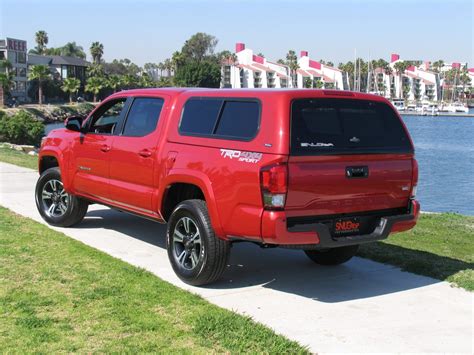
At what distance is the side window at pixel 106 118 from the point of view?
293 inches

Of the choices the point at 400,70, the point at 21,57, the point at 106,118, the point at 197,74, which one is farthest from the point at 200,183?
the point at 400,70

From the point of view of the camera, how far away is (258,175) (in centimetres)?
502

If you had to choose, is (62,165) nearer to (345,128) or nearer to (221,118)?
(221,118)

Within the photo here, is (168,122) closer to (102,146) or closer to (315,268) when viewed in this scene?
(102,146)

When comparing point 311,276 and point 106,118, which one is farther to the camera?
point 106,118

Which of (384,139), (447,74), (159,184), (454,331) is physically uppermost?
(447,74)

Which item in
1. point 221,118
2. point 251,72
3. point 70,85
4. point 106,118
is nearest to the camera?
point 221,118

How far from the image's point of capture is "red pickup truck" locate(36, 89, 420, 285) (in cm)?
506

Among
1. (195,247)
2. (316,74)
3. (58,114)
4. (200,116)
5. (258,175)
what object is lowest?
(195,247)

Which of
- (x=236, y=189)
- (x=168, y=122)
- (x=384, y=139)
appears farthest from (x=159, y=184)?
(x=384, y=139)

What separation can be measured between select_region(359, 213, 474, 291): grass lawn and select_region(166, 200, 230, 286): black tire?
2.24 meters

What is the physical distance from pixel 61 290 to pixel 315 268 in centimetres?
273

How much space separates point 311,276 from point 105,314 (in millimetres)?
2336

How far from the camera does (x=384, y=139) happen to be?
5.70 meters
